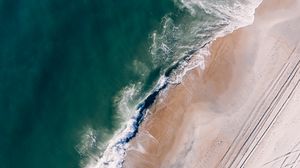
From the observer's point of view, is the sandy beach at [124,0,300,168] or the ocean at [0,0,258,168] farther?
the ocean at [0,0,258,168]

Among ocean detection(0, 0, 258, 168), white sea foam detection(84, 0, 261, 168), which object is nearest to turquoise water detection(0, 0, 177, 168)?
ocean detection(0, 0, 258, 168)

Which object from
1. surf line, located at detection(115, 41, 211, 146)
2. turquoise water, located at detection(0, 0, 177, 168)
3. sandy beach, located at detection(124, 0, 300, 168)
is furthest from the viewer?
turquoise water, located at detection(0, 0, 177, 168)

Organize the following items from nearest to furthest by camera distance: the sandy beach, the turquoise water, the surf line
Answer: the sandy beach, the surf line, the turquoise water

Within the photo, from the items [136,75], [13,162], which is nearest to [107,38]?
[136,75]

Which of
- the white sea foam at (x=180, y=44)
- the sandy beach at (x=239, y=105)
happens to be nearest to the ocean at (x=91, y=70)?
the white sea foam at (x=180, y=44)

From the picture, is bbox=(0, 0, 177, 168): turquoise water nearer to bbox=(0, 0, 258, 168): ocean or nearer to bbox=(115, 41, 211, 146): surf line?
bbox=(0, 0, 258, 168): ocean

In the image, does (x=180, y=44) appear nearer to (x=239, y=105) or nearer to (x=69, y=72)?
(x=239, y=105)

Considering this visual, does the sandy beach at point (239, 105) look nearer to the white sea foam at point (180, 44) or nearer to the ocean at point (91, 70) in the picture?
the white sea foam at point (180, 44)
